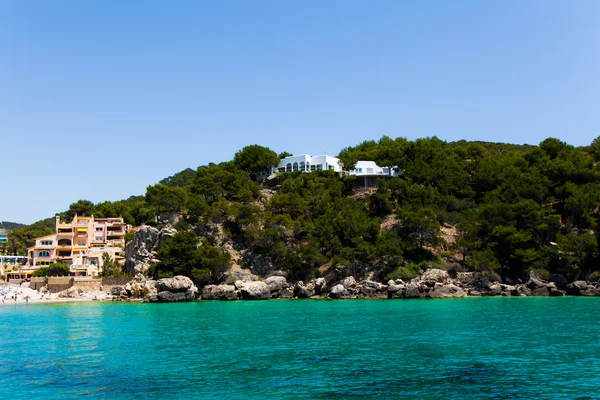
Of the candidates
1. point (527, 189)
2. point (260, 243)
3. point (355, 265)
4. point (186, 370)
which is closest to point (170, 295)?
point (260, 243)

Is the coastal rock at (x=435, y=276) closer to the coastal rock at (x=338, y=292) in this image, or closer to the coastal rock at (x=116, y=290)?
the coastal rock at (x=338, y=292)

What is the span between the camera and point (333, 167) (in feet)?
285

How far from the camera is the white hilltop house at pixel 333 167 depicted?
83.8m

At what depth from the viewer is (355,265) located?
61656mm

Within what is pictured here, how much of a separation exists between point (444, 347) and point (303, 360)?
22.8 ft

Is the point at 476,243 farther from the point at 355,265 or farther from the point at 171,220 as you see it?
the point at 171,220

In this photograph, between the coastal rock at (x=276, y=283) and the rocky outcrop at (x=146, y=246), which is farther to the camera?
the rocky outcrop at (x=146, y=246)

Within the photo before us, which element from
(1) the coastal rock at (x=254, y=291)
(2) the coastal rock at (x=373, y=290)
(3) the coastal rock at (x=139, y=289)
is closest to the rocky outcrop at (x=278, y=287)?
(1) the coastal rock at (x=254, y=291)

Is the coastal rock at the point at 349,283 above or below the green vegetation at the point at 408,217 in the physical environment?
below

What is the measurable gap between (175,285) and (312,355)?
37.5m

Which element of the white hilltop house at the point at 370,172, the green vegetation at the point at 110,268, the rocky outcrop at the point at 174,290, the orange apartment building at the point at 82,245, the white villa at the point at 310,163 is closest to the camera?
the rocky outcrop at the point at 174,290

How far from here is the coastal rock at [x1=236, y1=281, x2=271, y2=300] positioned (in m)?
57.9

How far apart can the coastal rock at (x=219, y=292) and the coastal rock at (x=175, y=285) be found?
1.54m

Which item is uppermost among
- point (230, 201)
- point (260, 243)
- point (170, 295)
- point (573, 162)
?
point (573, 162)
